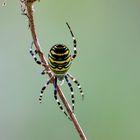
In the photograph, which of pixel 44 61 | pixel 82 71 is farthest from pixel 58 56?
pixel 82 71

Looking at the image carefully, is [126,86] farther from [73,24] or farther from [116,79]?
[73,24]

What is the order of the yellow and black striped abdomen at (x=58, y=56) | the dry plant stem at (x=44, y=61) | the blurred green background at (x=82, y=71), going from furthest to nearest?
1. the blurred green background at (x=82, y=71)
2. the yellow and black striped abdomen at (x=58, y=56)
3. the dry plant stem at (x=44, y=61)

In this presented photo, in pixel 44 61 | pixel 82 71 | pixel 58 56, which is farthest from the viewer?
pixel 82 71

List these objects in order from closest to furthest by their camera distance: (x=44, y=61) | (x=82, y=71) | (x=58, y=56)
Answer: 1. (x=44, y=61)
2. (x=58, y=56)
3. (x=82, y=71)

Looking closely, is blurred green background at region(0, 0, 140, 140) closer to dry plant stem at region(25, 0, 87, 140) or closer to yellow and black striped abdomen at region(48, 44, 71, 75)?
yellow and black striped abdomen at region(48, 44, 71, 75)

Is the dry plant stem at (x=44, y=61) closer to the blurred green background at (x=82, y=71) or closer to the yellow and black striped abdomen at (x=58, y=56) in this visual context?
the yellow and black striped abdomen at (x=58, y=56)

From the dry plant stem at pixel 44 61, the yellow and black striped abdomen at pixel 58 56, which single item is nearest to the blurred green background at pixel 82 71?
the yellow and black striped abdomen at pixel 58 56

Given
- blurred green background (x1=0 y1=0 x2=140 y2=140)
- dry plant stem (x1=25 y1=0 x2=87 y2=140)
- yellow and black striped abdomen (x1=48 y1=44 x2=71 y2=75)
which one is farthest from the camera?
blurred green background (x1=0 y1=0 x2=140 y2=140)

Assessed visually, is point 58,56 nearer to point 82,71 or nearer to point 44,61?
point 44,61

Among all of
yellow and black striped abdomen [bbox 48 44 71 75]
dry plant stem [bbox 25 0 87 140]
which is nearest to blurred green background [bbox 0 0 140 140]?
yellow and black striped abdomen [bbox 48 44 71 75]
